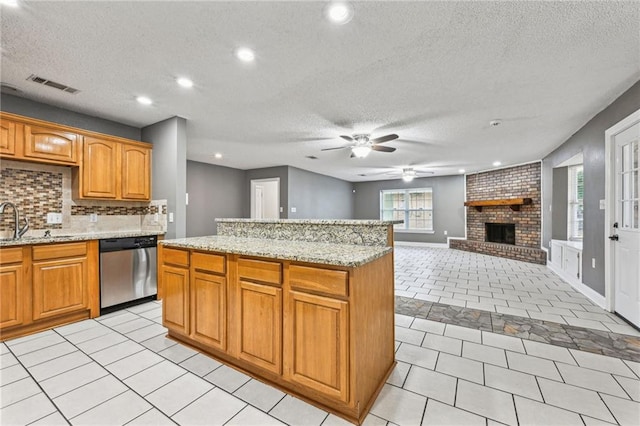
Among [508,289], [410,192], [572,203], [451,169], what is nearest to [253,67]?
[508,289]

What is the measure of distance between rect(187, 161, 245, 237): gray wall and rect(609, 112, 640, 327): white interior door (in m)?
7.10

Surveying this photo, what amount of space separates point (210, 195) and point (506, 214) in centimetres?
774

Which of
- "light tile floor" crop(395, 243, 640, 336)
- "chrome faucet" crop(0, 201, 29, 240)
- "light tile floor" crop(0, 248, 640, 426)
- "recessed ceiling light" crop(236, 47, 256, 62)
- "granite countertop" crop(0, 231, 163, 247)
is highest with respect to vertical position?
"recessed ceiling light" crop(236, 47, 256, 62)

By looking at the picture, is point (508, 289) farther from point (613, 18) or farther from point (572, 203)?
point (613, 18)

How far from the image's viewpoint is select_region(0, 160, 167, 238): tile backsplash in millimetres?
2959

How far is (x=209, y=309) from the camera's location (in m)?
2.17

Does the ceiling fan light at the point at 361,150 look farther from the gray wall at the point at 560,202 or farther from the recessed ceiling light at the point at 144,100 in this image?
the gray wall at the point at 560,202

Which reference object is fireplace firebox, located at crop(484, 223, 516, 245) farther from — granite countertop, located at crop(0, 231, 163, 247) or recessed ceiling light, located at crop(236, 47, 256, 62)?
granite countertop, located at crop(0, 231, 163, 247)

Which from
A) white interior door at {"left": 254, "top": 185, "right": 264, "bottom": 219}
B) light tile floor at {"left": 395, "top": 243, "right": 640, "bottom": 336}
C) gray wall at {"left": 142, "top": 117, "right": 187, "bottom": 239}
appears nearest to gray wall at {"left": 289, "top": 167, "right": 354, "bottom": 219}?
white interior door at {"left": 254, "top": 185, "right": 264, "bottom": 219}

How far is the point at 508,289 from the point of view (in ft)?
13.3

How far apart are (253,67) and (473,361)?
9.91 ft

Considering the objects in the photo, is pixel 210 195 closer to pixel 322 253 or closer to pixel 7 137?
pixel 7 137

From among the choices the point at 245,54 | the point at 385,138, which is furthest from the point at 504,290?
the point at 245,54

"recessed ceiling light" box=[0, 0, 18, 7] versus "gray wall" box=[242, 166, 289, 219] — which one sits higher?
"recessed ceiling light" box=[0, 0, 18, 7]
